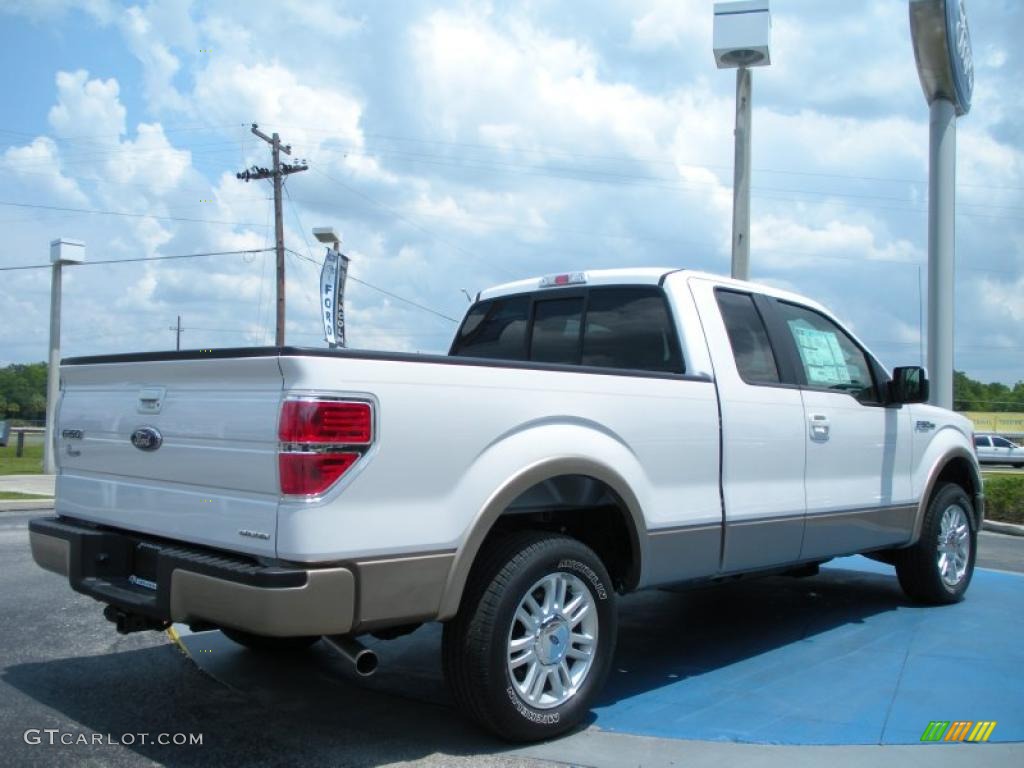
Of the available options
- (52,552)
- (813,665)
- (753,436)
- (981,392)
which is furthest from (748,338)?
(981,392)

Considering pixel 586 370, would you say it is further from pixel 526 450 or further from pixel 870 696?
pixel 870 696

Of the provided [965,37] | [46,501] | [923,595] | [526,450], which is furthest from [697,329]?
[965,37]

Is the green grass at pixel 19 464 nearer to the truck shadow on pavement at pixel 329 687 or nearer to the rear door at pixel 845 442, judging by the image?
the truck shadow on pavement at pixel 329 687

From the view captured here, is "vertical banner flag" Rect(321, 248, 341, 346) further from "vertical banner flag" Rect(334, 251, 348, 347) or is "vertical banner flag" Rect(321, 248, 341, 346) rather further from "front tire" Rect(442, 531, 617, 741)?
"front tire" Rect(442, 531, 617, 741)

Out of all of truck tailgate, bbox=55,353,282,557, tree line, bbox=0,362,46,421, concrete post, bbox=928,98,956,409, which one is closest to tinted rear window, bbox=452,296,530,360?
truck tailgate, bbox=55,353,282,557

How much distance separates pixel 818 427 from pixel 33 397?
322ft

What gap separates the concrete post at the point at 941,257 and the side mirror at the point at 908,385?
11.3 meters

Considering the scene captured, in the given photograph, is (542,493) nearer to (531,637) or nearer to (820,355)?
(531,637)

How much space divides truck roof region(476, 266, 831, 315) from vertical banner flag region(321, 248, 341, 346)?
15.4 meters

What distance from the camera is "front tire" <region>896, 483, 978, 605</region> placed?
667 cm

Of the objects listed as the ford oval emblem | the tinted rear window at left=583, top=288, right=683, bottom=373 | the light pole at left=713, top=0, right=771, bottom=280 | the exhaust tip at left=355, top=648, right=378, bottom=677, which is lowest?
the exhaust tip at left=355, top=648, right=378, bottom=677

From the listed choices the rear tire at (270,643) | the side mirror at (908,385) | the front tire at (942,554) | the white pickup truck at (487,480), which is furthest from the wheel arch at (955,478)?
the rear tire at (270,643)

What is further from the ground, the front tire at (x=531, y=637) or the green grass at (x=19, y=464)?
the front tire at (x=531, y=637)

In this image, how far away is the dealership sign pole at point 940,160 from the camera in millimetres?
16422
